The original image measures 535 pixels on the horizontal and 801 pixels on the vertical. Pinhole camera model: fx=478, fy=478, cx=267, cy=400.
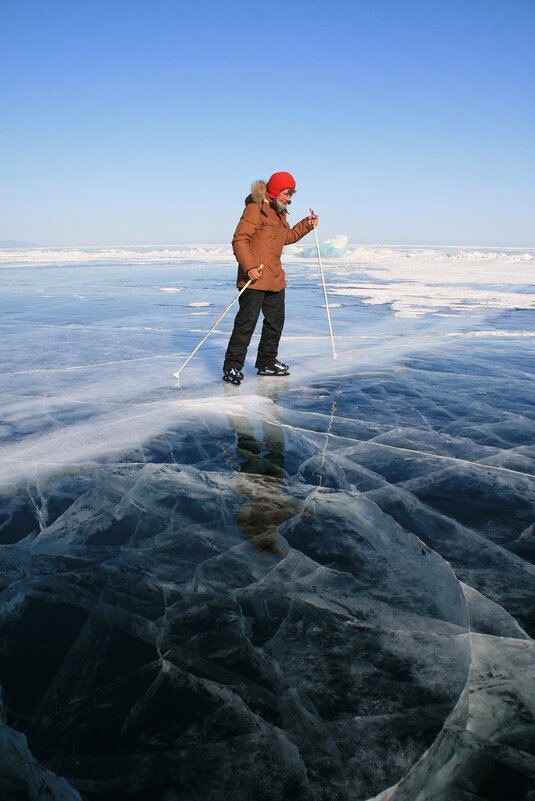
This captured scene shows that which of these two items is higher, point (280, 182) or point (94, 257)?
point (94, 257)

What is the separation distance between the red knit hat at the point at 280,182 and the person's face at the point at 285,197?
0.02 meters

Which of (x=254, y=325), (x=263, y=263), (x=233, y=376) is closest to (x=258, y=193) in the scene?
(x=263, y=263)

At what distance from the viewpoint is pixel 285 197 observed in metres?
3.98

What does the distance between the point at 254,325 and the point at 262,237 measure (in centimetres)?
75

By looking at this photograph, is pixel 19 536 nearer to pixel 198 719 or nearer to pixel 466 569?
pixel 198 719

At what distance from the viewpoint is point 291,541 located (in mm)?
1848

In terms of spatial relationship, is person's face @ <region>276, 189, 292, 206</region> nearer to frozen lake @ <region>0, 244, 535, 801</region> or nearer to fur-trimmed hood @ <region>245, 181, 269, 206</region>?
fur-trimmed hood @ <region>245, 181, 269, 206</region>

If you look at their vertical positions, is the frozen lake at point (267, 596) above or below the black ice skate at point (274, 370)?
below

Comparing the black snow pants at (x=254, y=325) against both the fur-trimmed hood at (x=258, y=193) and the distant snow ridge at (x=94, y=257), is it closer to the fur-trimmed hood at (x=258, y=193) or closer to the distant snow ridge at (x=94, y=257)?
the fur-trimmed hood at (x=258, y=193)

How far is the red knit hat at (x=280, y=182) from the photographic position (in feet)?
12.8

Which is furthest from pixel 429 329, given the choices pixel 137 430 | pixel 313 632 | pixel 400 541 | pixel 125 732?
pixel 125 732

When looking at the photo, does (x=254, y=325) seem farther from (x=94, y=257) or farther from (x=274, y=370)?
(x=94, y=257)

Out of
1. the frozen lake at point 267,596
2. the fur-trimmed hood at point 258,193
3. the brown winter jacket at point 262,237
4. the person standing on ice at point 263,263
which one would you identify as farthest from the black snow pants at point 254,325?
the fur-trimmed hood at point 258,193

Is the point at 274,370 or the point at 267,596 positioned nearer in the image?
the point at 267,596
